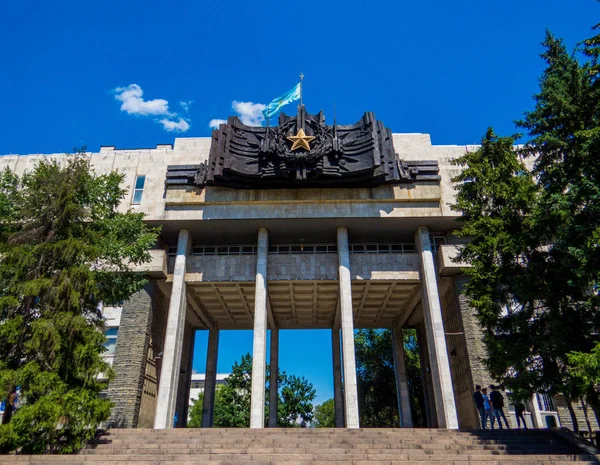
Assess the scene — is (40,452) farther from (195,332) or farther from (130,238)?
(195,332)

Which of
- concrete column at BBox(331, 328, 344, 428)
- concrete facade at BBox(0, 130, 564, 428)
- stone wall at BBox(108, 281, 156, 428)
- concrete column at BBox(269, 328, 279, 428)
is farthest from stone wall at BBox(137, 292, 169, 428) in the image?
concrete column at BBox(331, 328, 344, 428)

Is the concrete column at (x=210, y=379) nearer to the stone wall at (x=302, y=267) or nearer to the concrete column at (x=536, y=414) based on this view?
the stone wall at (x=302, y=267)

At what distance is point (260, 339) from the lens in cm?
2034

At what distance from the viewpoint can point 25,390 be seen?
1166 cm

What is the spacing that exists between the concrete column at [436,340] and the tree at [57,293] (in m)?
12.8

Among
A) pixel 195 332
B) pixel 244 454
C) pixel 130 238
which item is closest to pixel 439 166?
pixel 130 238

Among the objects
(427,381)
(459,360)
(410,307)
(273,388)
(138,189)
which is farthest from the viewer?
(427,381)

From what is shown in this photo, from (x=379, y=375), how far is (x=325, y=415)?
28.5 m

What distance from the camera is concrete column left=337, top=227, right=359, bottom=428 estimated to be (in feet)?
61.1

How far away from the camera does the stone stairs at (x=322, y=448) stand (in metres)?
10.2

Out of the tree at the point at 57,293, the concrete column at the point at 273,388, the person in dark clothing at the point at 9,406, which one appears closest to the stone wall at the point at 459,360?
the concrete column at the point at 273,388

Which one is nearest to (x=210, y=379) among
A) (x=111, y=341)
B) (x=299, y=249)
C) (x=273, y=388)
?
(x=273, y=388)

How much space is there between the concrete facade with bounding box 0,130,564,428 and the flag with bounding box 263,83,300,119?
12.3 feet

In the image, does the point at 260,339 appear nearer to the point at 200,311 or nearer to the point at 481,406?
the point at 200,311
